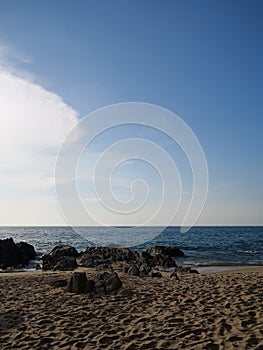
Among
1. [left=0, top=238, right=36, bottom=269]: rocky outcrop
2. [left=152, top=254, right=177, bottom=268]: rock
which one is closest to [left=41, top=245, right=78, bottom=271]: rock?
[left=0, top=238, right=36, bottom=269]: rocky outcrop

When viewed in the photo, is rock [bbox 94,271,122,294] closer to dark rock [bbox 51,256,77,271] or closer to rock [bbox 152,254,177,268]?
dark rock [bbox 51,256,77,271]

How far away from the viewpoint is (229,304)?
8938 mm

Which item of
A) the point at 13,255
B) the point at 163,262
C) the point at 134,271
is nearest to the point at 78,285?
the point at 134,271

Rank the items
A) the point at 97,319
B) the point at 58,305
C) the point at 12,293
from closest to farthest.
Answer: the point at 97,319 → the point at 58,305 → the point at 12,293

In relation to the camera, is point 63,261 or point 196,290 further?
point 63,261

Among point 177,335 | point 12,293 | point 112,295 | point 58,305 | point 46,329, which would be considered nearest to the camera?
point 177,335

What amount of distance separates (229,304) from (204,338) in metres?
2.53

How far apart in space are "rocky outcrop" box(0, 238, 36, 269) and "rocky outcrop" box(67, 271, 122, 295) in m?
16.5

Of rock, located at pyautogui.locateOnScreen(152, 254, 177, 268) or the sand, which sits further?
rock, located at pyautogui.locateOnScreen(152, 254, 177, 268)

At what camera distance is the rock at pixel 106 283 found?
35.7ft

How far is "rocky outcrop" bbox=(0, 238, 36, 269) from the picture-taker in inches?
1067

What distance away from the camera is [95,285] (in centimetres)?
1112

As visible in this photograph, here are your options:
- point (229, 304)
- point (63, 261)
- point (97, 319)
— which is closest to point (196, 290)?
point (229, 304)

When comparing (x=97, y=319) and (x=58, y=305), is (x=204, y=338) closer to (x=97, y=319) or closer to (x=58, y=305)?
(x=97, y=319)
